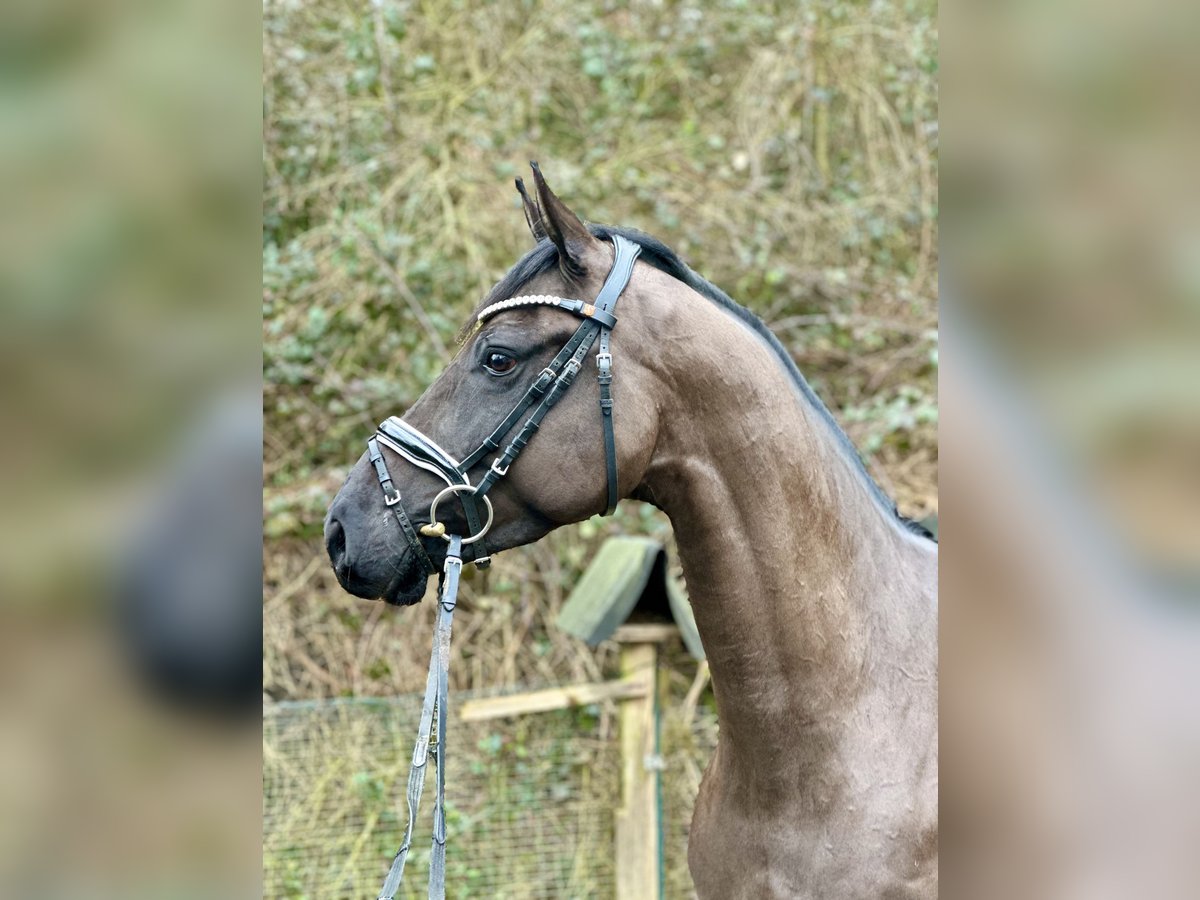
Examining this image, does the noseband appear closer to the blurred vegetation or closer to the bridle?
the bridle

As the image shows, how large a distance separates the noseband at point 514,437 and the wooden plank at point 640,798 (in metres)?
2.57

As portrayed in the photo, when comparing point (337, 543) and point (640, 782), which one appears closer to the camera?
point (337, 543)

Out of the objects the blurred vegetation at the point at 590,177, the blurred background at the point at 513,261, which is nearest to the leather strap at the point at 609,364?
the blurred background at the point at 513,261

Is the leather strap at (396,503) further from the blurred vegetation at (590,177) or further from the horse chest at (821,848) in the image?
the blurred vegetation at (590,177)

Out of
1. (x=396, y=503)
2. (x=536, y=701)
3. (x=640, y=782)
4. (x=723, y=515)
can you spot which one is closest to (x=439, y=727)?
(x=396, y=503)

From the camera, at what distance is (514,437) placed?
78.7 inches

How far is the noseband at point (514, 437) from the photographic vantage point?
1985 millimetres

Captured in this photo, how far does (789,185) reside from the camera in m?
6.39

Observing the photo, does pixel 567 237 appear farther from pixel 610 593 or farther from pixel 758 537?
pixel 610 593

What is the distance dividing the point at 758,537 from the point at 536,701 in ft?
9.64
